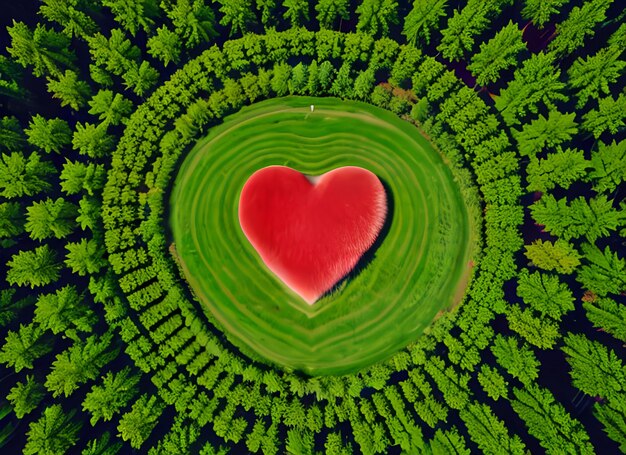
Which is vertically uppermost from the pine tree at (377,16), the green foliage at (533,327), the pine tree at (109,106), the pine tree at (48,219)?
the pine tree at (377,16)

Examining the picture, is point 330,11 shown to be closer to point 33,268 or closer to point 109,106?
point 109,106

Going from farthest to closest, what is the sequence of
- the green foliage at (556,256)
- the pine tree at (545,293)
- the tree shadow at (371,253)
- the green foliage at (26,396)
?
the tree shadow at (371,253)
the green foliage at (556,256)
the pine tree at (545,293)
the green foliage at (26,396)

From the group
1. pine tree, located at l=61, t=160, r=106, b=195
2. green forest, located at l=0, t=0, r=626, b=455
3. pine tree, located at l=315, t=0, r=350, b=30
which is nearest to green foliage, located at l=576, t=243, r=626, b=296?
green forest, located at l=0, t=0, r=626, b=455

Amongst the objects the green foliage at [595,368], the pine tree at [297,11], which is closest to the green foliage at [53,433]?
the pine tree at [297,11]

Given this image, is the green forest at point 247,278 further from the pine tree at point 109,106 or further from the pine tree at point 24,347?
the pine tree at point 109,106

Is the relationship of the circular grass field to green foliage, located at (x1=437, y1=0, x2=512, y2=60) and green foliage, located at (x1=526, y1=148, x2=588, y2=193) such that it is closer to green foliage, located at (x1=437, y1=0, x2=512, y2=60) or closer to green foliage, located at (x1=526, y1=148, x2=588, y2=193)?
green foliage, located at (x1=526, y1=148, x2=588, y2=193)

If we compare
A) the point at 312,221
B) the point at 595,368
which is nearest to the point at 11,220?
the point at 312,221
